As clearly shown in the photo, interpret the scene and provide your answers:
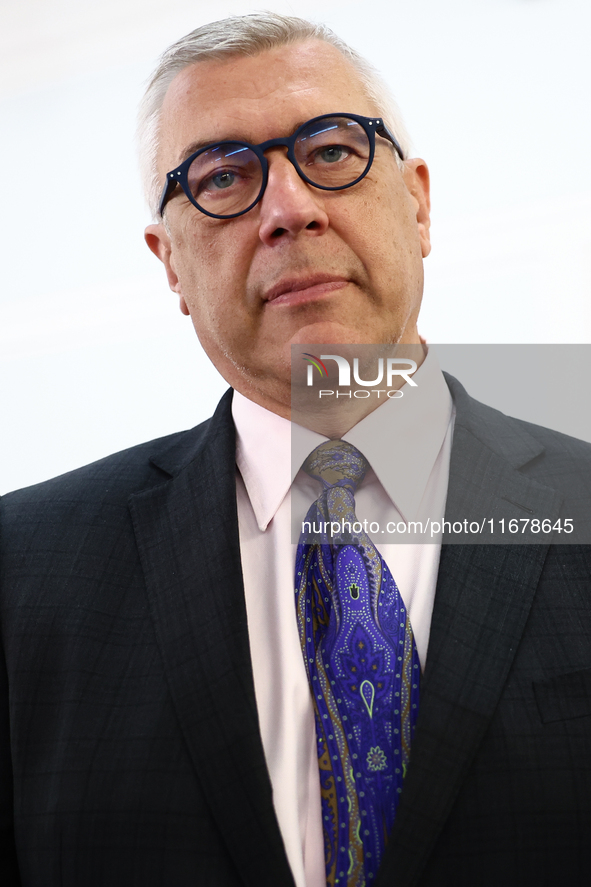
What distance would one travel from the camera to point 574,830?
0.89 m

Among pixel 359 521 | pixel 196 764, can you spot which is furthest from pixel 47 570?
pixel 359 521

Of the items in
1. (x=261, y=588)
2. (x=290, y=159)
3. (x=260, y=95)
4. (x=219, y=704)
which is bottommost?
(x=219, y=704)

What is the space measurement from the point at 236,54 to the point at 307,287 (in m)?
0.44

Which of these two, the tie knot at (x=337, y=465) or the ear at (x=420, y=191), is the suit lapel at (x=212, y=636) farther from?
the ear at (x=420, y=191)

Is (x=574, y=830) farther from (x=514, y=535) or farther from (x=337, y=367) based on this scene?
(x=337, y=367)

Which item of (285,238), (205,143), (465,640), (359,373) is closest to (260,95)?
(205,143)

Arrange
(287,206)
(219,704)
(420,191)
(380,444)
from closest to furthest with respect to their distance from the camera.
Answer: (219,704), (287,206), (380,444), (420,191)

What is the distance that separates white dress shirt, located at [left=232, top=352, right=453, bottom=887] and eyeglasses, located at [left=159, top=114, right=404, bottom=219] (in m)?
0.36

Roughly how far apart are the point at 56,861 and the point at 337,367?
826mm

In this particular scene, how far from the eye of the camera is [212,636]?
3.34 feet

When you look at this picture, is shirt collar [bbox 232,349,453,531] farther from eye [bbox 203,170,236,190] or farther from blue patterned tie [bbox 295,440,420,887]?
eye [bbox 203,170,236,190]

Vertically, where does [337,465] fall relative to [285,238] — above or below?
below

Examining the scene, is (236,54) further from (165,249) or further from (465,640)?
(465,640)

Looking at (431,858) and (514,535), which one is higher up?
(514,535)
